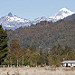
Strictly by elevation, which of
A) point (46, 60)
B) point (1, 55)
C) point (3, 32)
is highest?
point (3, 32)

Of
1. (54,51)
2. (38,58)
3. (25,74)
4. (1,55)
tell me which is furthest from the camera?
(54,51)

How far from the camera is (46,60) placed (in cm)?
14288

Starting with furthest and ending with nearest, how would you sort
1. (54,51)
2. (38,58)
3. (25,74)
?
(54,51), (38,58), (25,74)

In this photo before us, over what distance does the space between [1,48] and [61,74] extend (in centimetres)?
5477

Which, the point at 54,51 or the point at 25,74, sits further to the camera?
the point at 54,51

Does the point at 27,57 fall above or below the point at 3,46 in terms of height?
below

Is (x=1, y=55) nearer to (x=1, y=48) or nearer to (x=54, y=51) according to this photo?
(x=1, y=48)

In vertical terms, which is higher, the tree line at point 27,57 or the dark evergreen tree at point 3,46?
the dark evergreen tree at point 3,46

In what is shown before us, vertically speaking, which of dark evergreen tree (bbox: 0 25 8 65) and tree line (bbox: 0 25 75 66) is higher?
dark evergreen tree (bbox: 0 25 8 65)

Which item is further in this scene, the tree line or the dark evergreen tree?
the tree line

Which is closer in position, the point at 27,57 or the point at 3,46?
the point at 3,46

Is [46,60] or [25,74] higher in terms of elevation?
[25,74]

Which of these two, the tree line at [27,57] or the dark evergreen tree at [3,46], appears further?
the tree line at [27,57]

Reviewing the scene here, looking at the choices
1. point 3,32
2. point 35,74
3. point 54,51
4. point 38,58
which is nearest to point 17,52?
point 54,51
